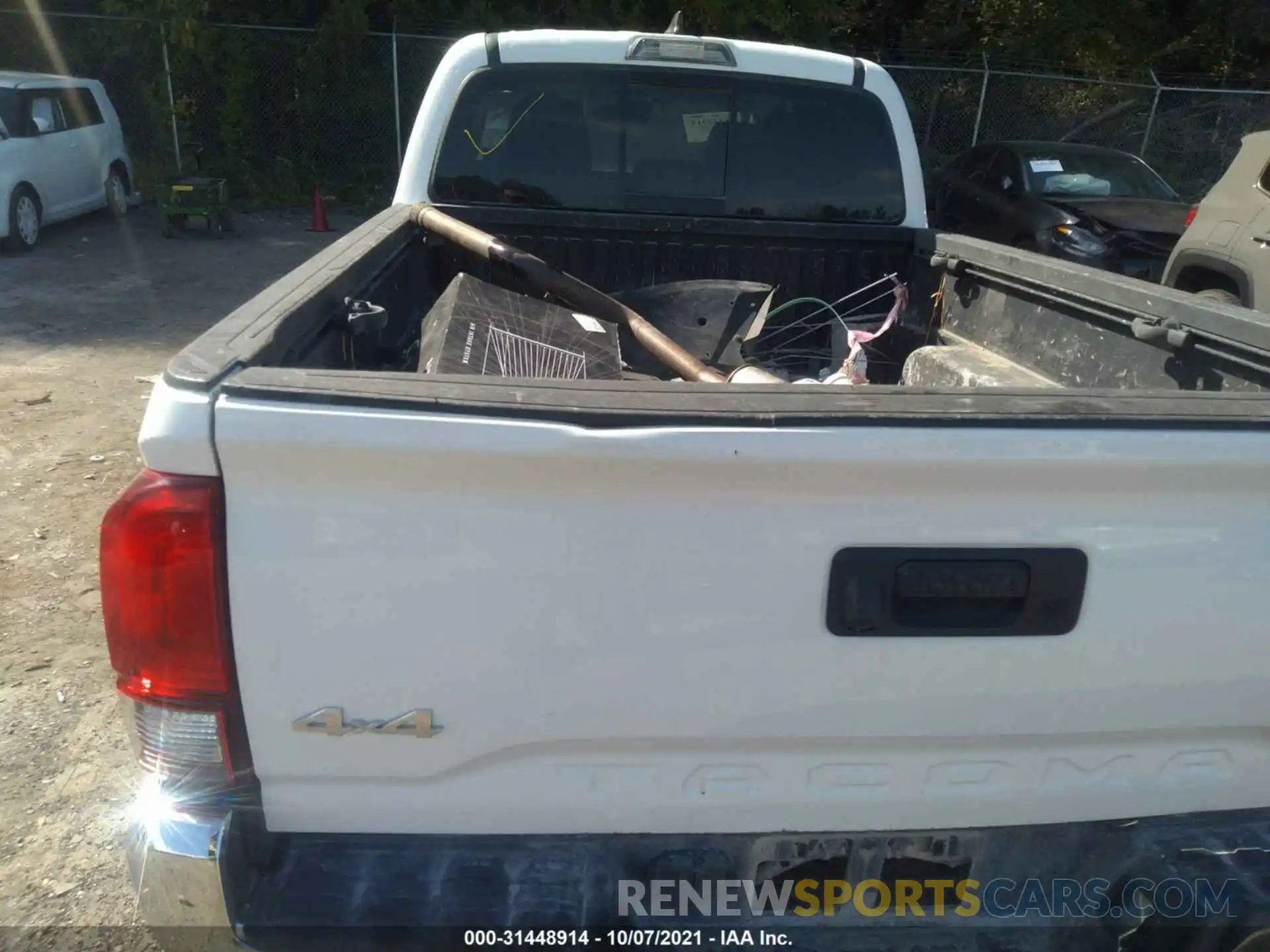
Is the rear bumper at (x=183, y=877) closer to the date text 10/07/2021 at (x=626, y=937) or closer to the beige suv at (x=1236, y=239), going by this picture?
the date text 10/07/2021 at (x=626, y=937)

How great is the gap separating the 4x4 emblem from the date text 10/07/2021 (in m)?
0.34

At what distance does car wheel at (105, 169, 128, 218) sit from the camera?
13.5m

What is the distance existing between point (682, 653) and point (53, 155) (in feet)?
42.4

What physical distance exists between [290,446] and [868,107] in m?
3.16

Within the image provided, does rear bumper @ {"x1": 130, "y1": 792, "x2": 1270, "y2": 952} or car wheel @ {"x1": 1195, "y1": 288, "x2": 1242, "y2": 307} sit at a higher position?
car wheel @ {"x1": 1195, "y1": 288, "x2": 1242, "y2": 307}

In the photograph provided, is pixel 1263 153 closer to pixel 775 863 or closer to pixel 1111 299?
pixel 1111 299

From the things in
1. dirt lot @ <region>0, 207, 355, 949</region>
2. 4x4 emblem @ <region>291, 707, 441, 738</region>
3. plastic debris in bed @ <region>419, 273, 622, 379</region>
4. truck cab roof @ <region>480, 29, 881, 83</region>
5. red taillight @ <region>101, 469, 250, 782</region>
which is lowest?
dirt lot @ <region>0, 207, 355, 949</region>

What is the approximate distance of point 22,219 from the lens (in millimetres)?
11320

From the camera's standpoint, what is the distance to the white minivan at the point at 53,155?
11.1 meters

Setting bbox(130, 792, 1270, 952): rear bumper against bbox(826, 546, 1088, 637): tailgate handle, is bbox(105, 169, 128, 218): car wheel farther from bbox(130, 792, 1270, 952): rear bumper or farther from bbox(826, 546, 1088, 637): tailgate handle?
bbox(826, 546, 1088, 637): tailgate handle

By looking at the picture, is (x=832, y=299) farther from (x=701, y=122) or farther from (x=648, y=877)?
(x=648, y=877)

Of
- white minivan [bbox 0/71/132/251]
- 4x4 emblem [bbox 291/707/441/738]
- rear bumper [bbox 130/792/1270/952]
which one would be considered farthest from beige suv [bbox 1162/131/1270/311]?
white minivan [bbox 0/71/132/251]

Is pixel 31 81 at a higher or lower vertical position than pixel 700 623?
higher

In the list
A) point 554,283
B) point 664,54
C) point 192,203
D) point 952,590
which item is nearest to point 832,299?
point 664,54
